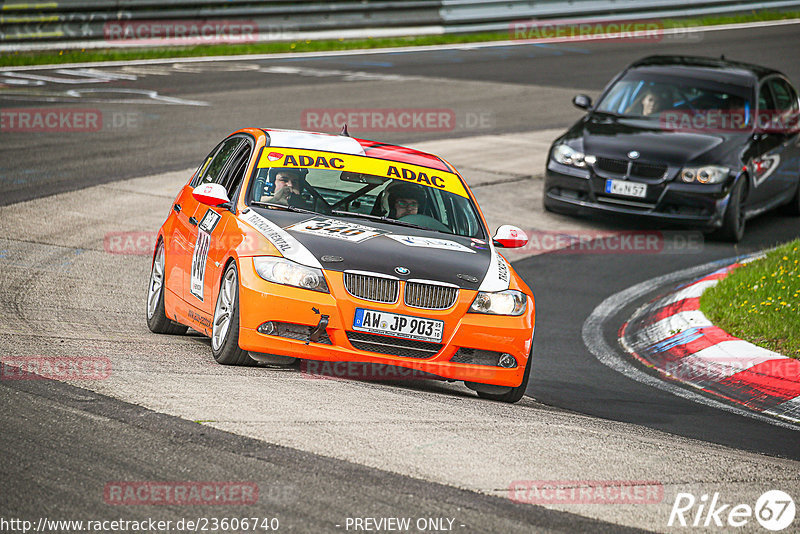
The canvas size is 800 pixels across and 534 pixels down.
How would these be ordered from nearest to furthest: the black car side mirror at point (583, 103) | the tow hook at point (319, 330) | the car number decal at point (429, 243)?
the tow hook at point (319, 330) → the car number decal at point (429, 243) → the black car side mirror at point (583, 103)

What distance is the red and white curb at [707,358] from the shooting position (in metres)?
8.47

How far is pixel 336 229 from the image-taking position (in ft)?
25.3

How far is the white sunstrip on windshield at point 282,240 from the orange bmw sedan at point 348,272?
12 mm

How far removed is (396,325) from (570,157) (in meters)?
7.38

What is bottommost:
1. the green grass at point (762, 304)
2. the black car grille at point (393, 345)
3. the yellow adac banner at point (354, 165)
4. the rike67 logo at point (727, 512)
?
the green grass at point (762, 304)

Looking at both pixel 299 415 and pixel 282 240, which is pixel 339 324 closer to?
pixel 282 240

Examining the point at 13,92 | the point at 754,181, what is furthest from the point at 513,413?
the point at 13,92

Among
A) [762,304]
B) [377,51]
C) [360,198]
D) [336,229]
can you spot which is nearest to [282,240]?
[336,229]

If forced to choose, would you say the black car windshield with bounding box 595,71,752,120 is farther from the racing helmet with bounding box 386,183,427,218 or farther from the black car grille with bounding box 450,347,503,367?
the black car grille with bounding box 450,347,503,367

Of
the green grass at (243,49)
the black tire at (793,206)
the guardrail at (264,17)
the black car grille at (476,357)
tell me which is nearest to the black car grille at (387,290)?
the black car grille at (476,357)

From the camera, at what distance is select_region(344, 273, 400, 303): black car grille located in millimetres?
7211

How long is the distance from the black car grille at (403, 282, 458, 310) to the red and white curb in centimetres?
240

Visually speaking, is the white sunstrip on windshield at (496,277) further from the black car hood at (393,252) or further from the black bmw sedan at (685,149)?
the black bmw sedan at (685,149)

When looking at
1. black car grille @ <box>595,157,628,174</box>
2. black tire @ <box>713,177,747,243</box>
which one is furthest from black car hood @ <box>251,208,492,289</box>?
black tire @ <box>713,177,747,243</box>
